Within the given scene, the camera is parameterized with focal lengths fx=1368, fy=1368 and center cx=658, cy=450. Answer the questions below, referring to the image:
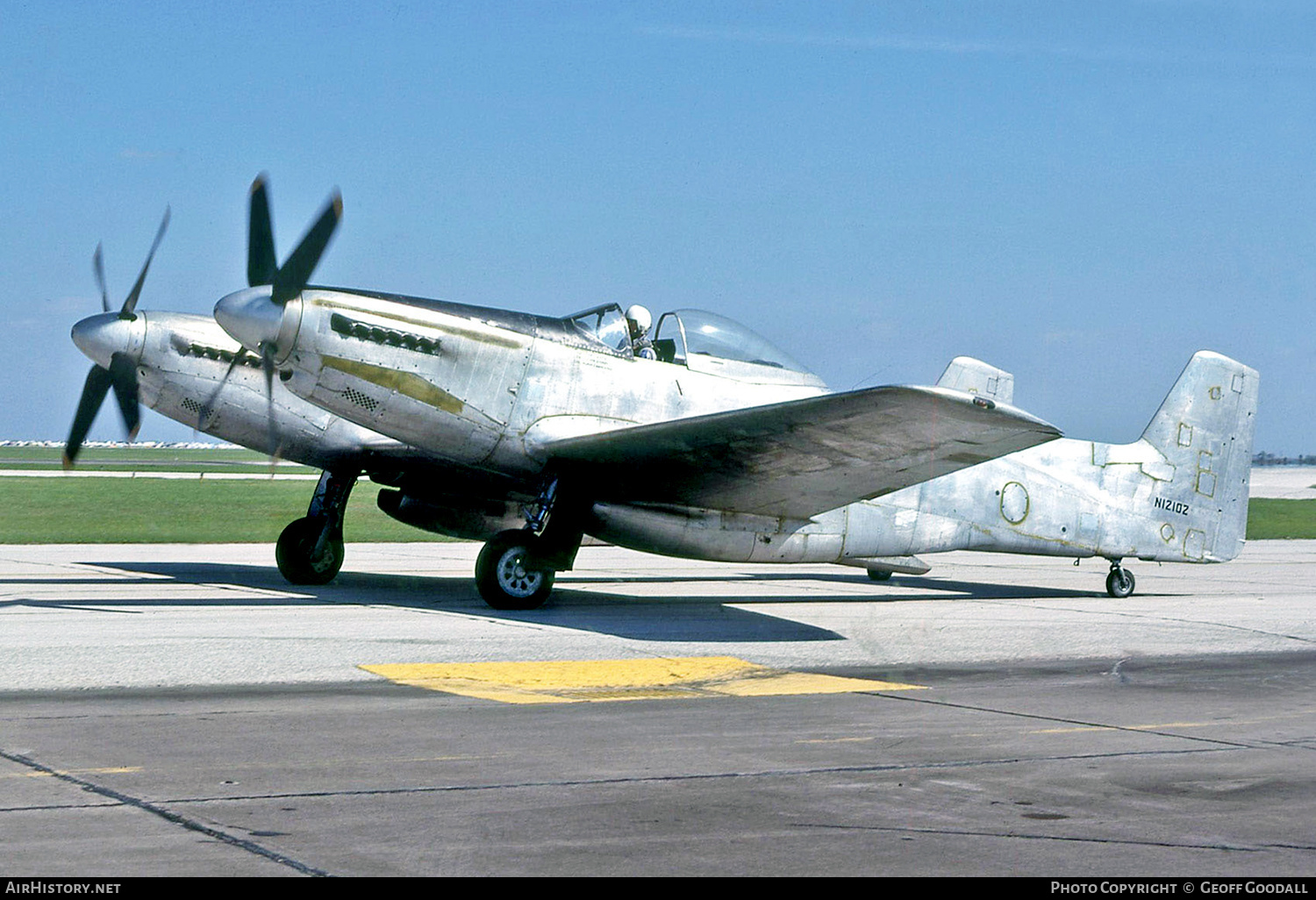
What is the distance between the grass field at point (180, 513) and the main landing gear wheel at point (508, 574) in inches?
536

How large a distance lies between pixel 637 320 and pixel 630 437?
2.26m

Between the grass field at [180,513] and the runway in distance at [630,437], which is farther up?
the runway in distance at [630,437]

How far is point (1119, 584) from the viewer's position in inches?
687

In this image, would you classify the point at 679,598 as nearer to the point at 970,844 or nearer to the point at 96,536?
the point at 970,844

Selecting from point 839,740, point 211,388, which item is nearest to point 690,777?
point 839,740

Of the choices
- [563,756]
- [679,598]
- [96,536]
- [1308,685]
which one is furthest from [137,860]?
[96,536]

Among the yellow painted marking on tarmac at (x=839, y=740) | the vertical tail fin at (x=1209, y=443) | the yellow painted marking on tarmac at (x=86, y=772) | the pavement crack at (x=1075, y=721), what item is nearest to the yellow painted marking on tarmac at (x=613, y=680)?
the pavement crack at (x=1075, y=721)

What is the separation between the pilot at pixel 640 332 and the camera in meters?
14.7

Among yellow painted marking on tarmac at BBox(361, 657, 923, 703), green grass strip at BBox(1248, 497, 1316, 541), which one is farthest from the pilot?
green grass strip at BBox(1248, 497, 1316, 541)

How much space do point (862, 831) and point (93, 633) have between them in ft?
26.4

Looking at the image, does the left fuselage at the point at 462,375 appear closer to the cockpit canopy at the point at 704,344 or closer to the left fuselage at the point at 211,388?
the cockpit canopy at the point at 704,344

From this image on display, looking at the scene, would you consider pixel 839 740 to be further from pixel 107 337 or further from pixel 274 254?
pixel 107 337

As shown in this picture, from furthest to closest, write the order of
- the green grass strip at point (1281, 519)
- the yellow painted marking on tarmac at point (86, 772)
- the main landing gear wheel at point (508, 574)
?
the green grass strip at point (1281, 519)
the main landing gear wheel at point (508, 574)
the yellow painted marking on tarmac at point (86, 772)

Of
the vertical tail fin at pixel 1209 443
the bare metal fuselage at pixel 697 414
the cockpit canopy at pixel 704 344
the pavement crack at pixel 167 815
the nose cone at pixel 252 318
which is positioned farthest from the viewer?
the vertical tail fin at pixel 1209 443
